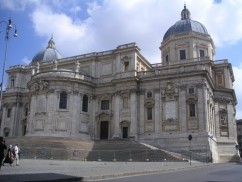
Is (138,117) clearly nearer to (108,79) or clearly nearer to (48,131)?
(108,79)

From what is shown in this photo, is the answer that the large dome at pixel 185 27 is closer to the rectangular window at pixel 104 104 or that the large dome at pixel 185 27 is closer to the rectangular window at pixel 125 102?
the rectangular window at pixel 125 102

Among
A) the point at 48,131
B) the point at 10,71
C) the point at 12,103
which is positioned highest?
the point at 10,71

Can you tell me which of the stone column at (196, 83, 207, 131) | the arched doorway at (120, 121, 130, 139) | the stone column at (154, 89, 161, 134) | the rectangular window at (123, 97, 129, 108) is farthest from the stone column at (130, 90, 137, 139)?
the stone column at (196, 83, 207, 131)

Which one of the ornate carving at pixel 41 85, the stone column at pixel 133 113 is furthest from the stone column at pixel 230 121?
the ornate carving at pixel 41 85

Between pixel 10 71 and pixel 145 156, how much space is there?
130 ft

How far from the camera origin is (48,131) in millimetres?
46062

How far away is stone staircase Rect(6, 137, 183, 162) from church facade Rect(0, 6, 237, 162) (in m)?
6.52

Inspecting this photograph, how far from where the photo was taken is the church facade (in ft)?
144

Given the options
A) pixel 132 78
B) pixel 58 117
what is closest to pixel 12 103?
pixel 58 117

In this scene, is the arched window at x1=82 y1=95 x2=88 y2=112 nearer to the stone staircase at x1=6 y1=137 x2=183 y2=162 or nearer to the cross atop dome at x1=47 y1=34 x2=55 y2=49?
the stone staircase at x1=6 y1=137 x2=183 y2=162

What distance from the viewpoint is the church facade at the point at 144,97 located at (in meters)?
43.8

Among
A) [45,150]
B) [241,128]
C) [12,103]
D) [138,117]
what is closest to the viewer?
[45,150]

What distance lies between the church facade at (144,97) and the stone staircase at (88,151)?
21.4 feet

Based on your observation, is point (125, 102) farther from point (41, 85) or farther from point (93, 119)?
point (41, 85)
